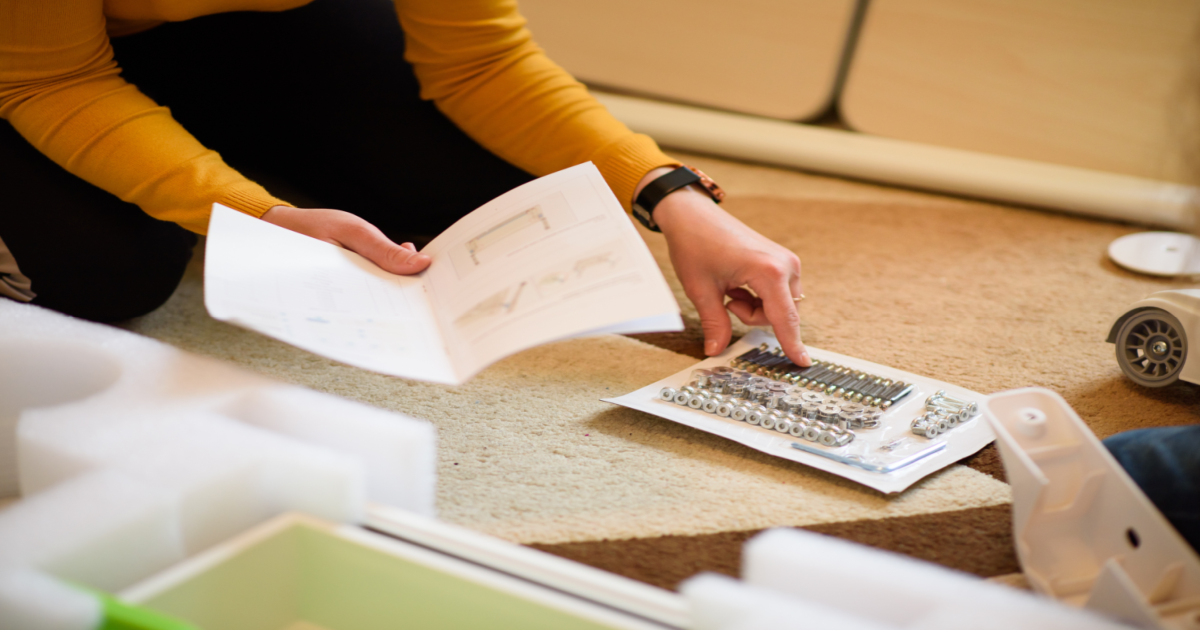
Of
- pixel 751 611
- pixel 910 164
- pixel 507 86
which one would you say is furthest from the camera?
pixel 910 164

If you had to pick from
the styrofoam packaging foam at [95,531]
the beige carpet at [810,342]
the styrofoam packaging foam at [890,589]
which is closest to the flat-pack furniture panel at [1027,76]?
the beige carpet at [810,342]

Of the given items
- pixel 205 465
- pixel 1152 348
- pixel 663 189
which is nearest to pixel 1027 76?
pixel 1152 348

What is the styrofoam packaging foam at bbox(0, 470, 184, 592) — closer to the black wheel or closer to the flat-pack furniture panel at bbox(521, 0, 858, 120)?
the black wheel

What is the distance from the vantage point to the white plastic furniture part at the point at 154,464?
0.40 metres

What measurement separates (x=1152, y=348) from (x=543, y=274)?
581 mm

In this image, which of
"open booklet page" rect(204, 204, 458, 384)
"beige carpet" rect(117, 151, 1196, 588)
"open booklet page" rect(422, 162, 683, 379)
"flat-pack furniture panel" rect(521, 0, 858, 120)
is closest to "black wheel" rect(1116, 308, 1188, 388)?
"beige carpet" rect(117, 151, 1196, 588)

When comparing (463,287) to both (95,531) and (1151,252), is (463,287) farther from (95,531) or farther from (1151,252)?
(1151,252)

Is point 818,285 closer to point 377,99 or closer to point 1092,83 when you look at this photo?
point 377,99

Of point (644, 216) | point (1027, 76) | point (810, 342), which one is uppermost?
point (1027, 76)

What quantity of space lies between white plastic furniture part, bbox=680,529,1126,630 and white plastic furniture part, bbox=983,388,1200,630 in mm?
101

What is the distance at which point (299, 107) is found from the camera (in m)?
1.02

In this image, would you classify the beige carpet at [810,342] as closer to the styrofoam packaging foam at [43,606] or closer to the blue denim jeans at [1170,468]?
the blue denim jeans at [1170,468]

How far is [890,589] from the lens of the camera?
38 cm

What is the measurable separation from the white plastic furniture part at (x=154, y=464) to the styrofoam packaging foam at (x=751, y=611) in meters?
0.19
